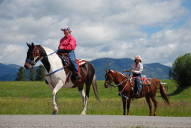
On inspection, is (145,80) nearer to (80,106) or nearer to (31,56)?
(31,56)

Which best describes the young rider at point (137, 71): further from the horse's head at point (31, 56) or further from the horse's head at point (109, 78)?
the horse's head at point (31, 56)

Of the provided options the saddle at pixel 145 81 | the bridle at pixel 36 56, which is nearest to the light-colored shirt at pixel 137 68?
the saddle at pixel 145 81

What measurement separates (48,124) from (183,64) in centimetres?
7462

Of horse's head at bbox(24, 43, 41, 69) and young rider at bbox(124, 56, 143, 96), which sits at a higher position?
horse's head at bbox(24, 43, 41, 69)

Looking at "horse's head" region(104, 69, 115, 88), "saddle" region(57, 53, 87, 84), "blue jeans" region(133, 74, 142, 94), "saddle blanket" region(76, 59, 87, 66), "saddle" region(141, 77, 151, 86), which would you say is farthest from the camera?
"saddle" region(141, 77, 151, 86)

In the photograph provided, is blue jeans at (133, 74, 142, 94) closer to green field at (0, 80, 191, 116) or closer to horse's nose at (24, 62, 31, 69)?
green field at (0, 80, 191, 116)

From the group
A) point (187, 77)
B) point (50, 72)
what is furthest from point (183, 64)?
point (50, 72)

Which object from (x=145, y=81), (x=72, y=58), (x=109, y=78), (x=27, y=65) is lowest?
(x=145, y=81)

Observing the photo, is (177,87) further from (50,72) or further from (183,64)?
(50,72)

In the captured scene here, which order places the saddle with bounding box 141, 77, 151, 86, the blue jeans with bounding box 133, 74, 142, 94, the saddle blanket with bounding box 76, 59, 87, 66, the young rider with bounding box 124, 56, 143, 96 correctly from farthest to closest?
the saddle with bounding box 141, 77, 151, 86, the blue jeans with bounding box 133, 74, 142, 94, the young rider with bounding box 124, 56, 143, 96, the saddle blanket with bounding box 76, 59, 87, 66

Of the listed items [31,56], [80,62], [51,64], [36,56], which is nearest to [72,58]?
[80,62]

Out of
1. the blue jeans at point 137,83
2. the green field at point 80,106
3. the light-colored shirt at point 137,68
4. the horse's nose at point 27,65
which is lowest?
the green field at point 80,106

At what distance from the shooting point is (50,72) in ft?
48.9

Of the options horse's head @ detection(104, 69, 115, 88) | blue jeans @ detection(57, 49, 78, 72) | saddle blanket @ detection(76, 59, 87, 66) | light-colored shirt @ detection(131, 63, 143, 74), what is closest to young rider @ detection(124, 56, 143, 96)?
light-colored shirt @ detection(131, 63, 143, 74)
